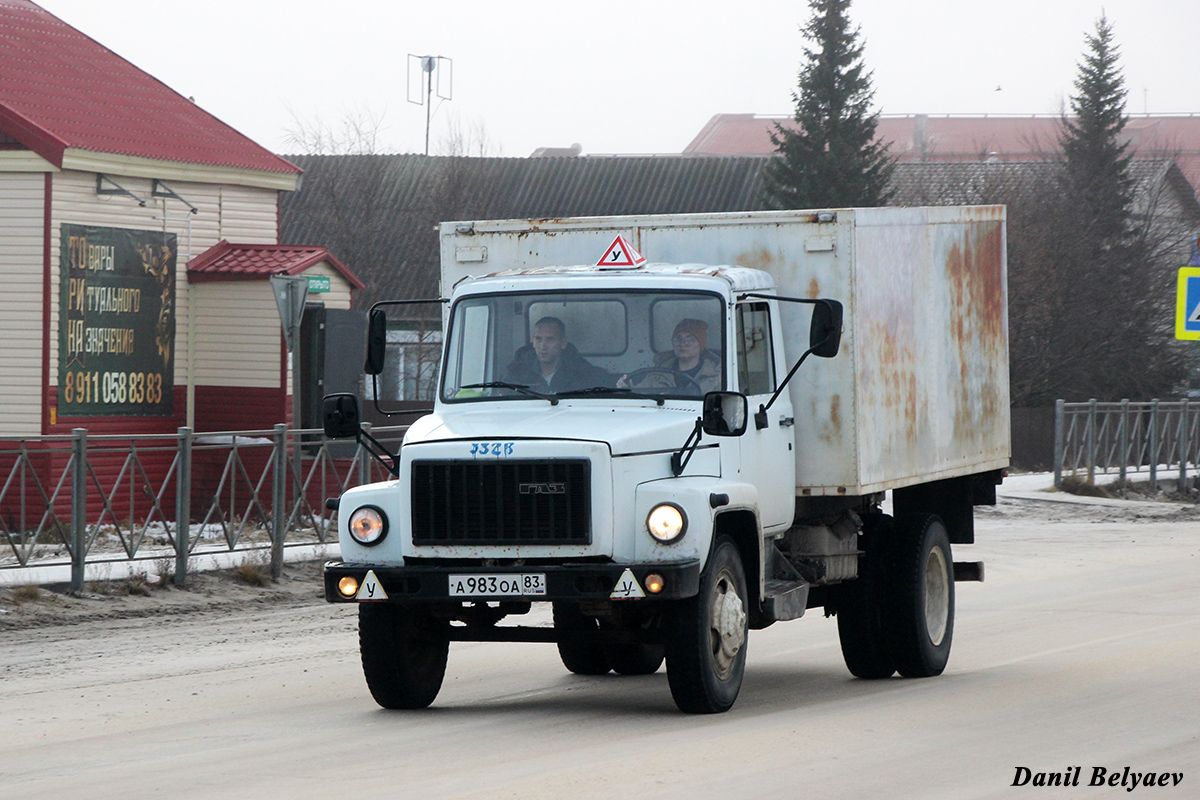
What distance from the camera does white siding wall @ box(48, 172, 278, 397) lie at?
20.1 meters

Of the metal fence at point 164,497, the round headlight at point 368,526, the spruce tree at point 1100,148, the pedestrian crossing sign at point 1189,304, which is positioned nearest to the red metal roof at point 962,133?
the spruce tree at point 1100,148

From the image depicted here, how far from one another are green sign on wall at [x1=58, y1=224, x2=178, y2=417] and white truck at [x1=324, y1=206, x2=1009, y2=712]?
36.0 feet

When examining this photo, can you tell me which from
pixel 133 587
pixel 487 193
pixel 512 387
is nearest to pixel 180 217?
pixel 133 587

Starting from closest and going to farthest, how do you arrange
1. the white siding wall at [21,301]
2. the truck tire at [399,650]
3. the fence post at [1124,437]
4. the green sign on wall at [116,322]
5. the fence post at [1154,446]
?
the truck tire at [399,650] < the white siding wall at [21,301] < the green sign on wall at [116,322] < the fence post at [1124,437] < the fence post at [1154,446]

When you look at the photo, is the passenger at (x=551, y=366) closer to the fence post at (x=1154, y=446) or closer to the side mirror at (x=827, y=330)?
the side mirror at (x=827, y=330)

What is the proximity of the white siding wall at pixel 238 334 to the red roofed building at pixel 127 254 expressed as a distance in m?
0.02

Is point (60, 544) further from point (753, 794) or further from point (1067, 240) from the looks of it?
point (1067, 240)

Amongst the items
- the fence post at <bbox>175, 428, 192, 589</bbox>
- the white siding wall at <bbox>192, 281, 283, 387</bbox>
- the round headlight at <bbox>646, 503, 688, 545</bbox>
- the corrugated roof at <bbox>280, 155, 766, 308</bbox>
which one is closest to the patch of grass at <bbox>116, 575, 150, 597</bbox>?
the fence post at <bbox>175, 428, 192, 589</bbox>

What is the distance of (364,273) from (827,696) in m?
36.9

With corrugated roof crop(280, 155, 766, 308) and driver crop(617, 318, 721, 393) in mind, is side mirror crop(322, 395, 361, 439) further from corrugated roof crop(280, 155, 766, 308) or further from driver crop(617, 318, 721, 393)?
corrugated roof crop(280, 155, 766, 308)

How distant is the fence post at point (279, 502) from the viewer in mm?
16328

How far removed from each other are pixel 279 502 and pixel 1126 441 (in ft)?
62.5

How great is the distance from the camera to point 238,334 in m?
22.0

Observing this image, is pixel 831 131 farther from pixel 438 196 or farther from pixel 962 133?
pixel 962 133
